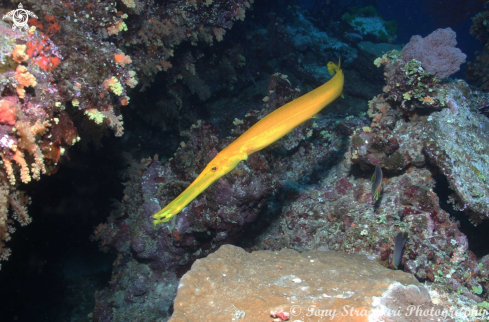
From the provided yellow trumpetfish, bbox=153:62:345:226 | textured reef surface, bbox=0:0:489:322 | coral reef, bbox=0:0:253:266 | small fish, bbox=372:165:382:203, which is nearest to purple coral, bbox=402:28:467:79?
textured reef surface, bbox=0:0:489:322

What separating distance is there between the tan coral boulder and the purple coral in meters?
4.28

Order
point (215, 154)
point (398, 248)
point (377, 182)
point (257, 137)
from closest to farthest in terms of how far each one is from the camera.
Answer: point (257, 137)
point (398, 248)
point (377, 182)
point (215, 154)

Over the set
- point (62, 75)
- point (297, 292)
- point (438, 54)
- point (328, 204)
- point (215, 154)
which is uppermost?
point (438, 54)

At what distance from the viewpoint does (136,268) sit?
5531mm

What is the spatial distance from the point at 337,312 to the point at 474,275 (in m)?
3.30

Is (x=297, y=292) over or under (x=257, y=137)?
under

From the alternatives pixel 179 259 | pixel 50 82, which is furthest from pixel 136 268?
pixel 50 82

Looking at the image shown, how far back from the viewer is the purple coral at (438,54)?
4926mm

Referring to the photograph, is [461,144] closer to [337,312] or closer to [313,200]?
[313,200]

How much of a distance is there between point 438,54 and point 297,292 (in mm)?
5601

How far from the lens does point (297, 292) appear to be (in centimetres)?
279

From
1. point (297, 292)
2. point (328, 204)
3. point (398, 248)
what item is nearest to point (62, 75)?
point (297, 292)

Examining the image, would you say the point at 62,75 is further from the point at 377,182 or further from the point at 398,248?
the point at 398,248

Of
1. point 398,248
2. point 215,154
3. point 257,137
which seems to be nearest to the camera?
point 257,137
